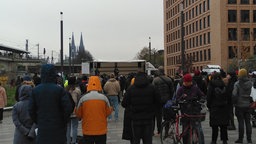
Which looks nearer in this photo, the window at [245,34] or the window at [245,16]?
the window at [245,34]

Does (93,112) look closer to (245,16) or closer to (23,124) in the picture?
(23,124)

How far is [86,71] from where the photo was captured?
36719mm

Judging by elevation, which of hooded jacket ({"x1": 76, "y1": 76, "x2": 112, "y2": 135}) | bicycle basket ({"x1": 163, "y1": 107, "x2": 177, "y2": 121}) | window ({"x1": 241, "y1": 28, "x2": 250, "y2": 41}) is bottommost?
bicycle basket ({"x1": 163, "y1": 107, "x2": 177, "y2": 121})

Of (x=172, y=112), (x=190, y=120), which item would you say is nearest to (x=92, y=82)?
(x=190, y=120)

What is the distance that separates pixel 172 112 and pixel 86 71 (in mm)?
26286

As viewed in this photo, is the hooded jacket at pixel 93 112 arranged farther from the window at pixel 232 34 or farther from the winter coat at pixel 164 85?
the window at pixel 232 34

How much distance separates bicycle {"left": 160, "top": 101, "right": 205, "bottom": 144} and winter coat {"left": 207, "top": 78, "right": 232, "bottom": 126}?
2.81ft

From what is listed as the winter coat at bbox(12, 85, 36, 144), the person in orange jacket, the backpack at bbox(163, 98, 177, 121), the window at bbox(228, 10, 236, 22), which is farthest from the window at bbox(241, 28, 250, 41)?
the winter coat at bbox(12, 85, 36, 144)

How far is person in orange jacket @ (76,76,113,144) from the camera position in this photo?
755 centimetres

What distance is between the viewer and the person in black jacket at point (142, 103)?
328 inches

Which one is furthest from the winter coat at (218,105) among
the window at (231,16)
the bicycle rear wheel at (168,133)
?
the window at (231,16)

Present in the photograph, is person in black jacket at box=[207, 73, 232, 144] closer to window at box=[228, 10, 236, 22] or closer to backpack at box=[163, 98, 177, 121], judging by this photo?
backpack at box=[163, 98, 177, 121]

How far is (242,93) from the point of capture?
11516 mm

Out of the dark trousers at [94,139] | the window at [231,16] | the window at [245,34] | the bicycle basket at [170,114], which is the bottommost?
the dark trousers at [94,139]
